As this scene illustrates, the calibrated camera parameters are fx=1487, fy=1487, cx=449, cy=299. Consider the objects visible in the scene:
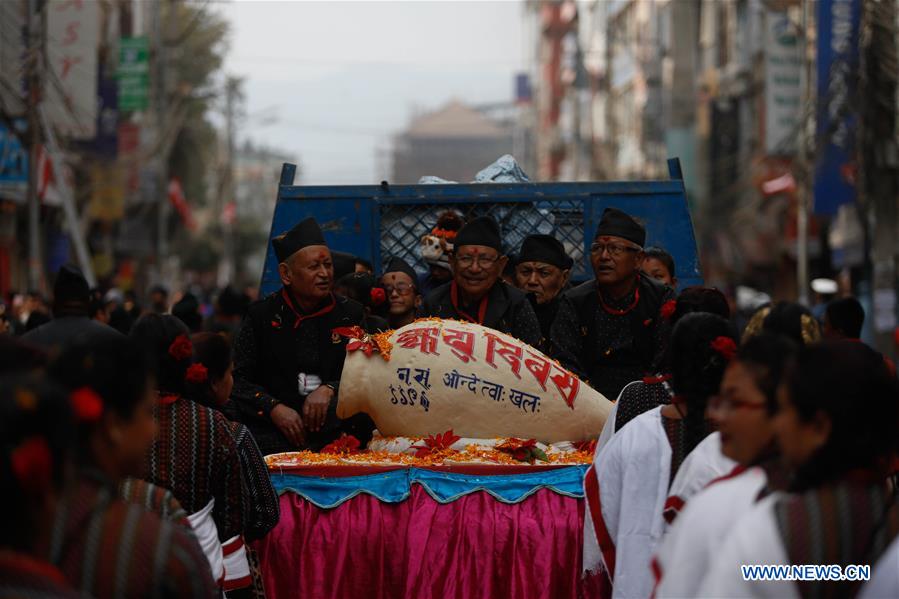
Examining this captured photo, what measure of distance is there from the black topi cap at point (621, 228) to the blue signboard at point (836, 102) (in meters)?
13.6

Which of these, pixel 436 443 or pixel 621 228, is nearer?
pixel 436 443

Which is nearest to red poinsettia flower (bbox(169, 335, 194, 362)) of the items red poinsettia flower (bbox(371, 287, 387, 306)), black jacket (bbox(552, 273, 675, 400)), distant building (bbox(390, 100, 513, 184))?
black jacket (bbox(552, 273, 675, 400))

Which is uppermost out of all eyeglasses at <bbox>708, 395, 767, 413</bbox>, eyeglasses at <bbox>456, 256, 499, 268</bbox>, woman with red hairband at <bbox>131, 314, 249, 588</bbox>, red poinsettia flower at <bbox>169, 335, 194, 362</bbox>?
eyeglasses at <bbox>456, 256, 499, 268</bbox>

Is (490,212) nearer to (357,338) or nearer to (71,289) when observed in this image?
(71,289)

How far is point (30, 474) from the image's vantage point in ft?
10.1

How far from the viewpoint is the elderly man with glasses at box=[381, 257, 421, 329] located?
363 inches

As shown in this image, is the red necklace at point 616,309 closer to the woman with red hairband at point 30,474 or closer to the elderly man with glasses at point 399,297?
the elderly man with glasses at point 399,297

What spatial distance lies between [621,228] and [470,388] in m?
A: 1.36


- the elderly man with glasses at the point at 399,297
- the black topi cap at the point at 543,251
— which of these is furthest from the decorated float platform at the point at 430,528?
the elderly man with glasses at the point at 399,297

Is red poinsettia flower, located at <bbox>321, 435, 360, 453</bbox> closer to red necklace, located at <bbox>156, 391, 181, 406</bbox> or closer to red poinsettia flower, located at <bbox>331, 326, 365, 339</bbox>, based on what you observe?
red poinsettia flower, located at <bbox>331, 326, 365, 339</bbox>

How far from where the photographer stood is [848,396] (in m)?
3.55

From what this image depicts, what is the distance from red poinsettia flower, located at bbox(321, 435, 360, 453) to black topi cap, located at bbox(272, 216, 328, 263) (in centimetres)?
103

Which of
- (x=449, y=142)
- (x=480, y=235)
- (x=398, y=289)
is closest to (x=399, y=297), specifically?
(x=398, y=289)

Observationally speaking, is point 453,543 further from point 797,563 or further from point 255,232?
point 255,232
